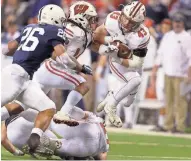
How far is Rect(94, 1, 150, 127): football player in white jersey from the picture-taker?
11469 mm

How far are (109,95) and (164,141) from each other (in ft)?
7.58

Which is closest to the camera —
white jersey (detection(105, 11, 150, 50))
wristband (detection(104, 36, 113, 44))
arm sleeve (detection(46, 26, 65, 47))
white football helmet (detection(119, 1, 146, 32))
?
arm sleeve (detection(46, 26, 65, 47))

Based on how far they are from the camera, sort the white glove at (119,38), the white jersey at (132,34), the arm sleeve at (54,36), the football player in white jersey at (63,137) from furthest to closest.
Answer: the white jersey at (132,34) → the white glove at (119,38) → the football player in white jersey at (63,137) → the arm sleeve at (54,36)

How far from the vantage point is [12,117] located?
1061cm

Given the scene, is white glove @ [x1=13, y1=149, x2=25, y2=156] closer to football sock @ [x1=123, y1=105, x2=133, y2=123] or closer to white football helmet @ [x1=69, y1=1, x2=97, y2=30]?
white football helmet @ [x1=69, y1=1, x2=97, y2=30]

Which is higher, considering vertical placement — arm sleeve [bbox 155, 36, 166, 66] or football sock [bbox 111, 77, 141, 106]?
football sock [bbox 111, 77, 141, 106]

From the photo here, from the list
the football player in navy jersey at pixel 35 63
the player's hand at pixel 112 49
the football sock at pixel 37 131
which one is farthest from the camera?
the player's hand at pixel 112 49

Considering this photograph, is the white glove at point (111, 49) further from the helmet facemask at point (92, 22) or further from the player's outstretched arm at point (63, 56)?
the player's outstretched arm at point (63, 56)

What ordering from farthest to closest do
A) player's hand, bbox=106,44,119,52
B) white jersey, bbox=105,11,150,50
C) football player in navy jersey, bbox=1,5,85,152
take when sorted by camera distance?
white jersey, bbox=105,11,150,50, player's hand, bbox=106,44,119,52, football player in navy jersey, bbox=1,5,85,152

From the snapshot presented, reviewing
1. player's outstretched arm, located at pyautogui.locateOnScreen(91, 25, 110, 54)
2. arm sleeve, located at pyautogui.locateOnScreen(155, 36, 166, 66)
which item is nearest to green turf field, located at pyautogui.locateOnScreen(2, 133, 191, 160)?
player's outstretched arm, located at pyautogui.locateOnScreen(91, 25, 110, 54)

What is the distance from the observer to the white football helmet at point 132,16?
11.4 meters

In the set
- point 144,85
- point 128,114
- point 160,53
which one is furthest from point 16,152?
point 144,85

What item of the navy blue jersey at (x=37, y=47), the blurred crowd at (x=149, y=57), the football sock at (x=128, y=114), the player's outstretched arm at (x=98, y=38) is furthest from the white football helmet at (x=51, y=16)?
the football sock at (x=128, y=114)

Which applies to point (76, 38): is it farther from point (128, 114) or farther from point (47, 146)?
point (128, 114)
